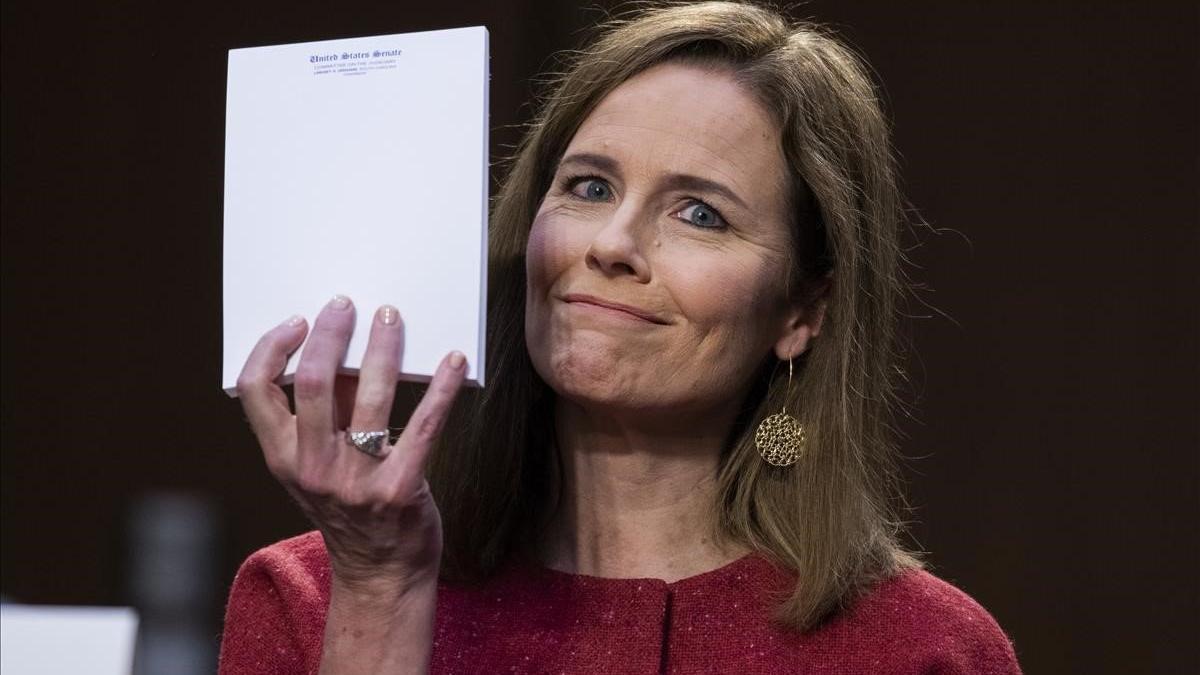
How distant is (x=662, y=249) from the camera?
1.83 m

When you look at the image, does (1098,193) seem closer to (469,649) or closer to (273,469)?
(469,649)

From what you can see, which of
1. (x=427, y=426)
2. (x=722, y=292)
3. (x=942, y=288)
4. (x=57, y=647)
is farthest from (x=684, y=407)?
(x=942, y=288)

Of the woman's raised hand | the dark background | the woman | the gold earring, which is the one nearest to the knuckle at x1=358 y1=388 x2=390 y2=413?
the woman's raised hand

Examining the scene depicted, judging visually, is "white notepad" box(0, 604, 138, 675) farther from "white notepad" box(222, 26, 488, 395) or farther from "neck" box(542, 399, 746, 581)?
"white notepad" box(222, 26, 488, 395)

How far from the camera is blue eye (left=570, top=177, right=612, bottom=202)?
1902 millimetres

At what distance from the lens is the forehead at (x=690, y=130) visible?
1868 millimetres

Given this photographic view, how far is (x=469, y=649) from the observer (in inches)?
73.7

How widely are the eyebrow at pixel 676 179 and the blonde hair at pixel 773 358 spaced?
11 centimetres

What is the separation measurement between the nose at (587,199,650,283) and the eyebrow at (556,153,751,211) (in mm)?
67

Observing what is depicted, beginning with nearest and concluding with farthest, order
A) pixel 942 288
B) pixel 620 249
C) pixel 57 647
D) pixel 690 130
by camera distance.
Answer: pixel 620 249, pixel 690 130, pixel 57 647, pixel 942 288

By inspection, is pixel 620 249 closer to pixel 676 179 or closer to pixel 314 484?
pixel 676 179

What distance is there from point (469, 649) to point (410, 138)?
0.65 metres

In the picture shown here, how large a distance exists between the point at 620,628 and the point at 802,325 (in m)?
0.46

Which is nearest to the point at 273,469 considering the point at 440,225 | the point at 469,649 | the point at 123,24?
the point at 440,225
